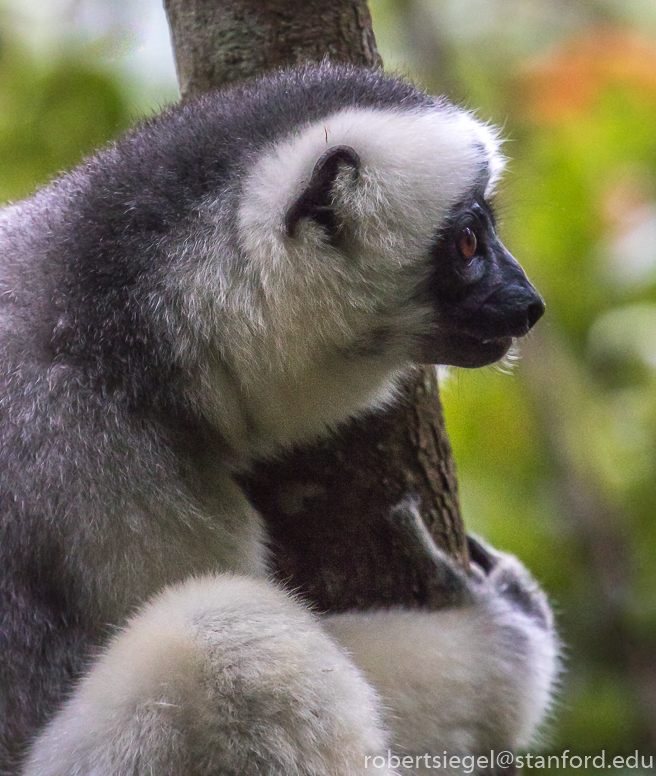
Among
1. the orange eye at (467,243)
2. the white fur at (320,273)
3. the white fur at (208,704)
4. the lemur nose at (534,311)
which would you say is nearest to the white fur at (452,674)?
the white fur at (208,704)

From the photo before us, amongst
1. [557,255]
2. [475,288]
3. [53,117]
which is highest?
[53,117]

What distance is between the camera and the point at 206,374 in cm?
216

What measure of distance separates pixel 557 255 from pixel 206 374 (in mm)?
3339

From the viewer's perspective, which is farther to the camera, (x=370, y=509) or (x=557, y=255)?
(x=557, y=255)

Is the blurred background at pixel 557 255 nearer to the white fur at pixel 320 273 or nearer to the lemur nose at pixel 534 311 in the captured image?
the lemur nose at pixel 534 311

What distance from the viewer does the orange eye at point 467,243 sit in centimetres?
235

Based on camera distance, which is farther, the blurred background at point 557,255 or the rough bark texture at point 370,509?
the blurred background at point 557,255

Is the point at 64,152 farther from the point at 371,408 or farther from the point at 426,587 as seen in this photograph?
the point at 426,587

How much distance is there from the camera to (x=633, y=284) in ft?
15.3

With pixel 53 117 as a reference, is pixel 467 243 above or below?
below

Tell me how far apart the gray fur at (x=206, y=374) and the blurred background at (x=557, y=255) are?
4.26 feet

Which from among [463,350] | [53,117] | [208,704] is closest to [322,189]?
[463,350]

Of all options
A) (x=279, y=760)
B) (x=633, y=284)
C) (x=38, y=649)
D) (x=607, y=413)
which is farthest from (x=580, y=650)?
(x=38, y=649)

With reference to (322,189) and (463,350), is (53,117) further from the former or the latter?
(463,350)
